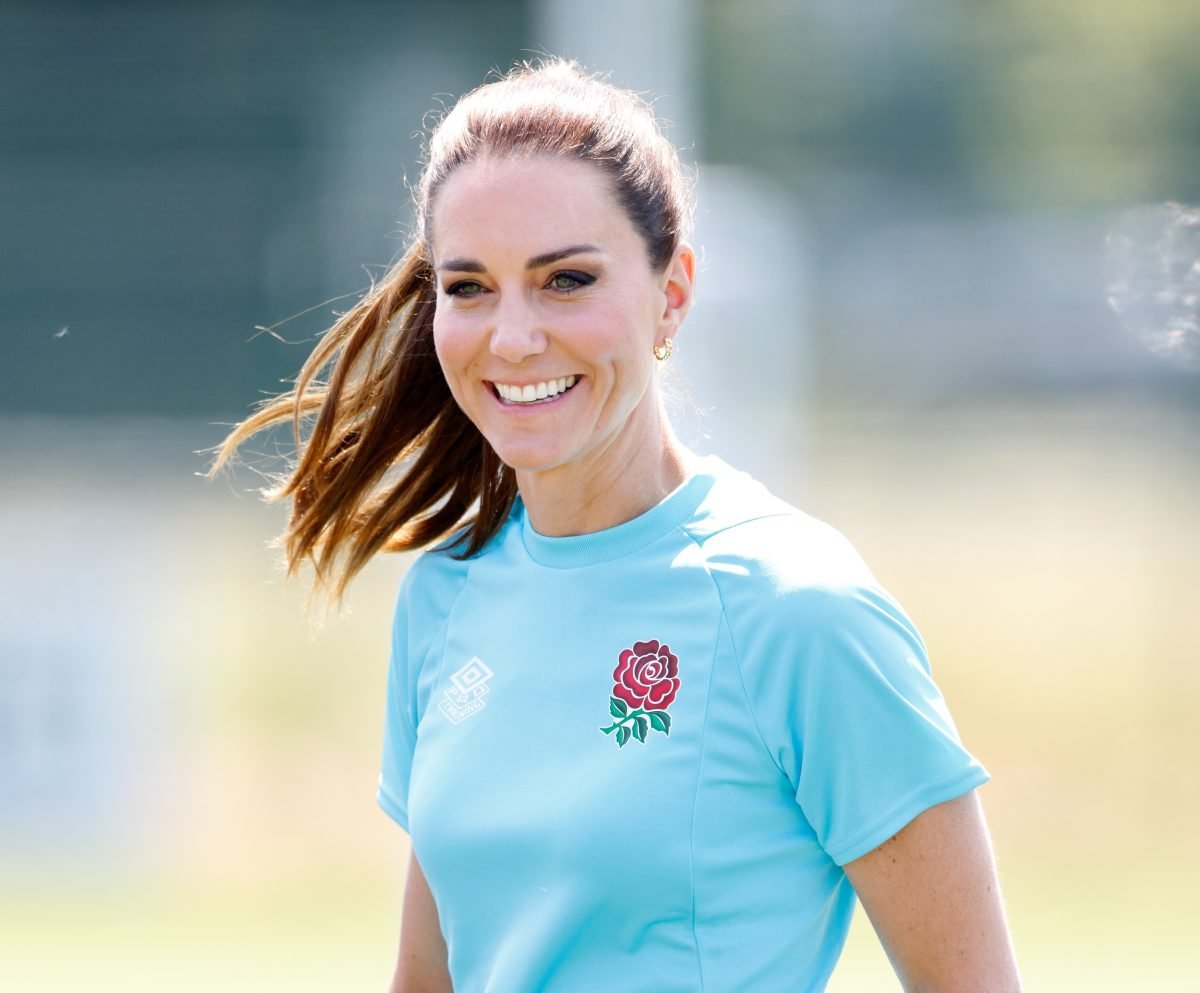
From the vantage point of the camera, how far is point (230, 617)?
28.4 feet

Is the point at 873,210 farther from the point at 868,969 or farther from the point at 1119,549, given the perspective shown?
the point at 868,969

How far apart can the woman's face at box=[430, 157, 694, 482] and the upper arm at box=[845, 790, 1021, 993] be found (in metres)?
0.61

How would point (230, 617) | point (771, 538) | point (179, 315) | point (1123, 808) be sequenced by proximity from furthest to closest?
point (179, 315), point (230, 617), point (1123, 808), point (771, 538)

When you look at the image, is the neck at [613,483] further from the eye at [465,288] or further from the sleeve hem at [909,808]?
the sleeve hem at [909,808]

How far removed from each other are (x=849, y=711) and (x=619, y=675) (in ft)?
0.98

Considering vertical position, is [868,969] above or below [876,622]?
below

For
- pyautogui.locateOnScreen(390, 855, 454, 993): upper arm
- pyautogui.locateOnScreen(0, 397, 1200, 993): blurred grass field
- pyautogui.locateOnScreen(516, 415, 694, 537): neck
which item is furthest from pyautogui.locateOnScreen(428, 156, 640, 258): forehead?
pyautogui.locateOnScreen(0, 397, 1200, 993): blurred grass field

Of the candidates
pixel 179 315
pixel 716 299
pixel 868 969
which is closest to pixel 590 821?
pixel 868 969

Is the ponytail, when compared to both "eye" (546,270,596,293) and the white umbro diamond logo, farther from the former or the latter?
"eye" (546,270,596,293)

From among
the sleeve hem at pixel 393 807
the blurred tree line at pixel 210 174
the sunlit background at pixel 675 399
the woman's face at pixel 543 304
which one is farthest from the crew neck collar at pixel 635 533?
the blurred tree line at pixel 210 174

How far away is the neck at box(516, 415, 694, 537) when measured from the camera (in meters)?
2.23

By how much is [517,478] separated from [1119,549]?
30.0 ft

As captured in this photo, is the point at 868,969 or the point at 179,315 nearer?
the point at 868,969

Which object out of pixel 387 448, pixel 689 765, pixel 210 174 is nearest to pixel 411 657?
pixel 387 448
